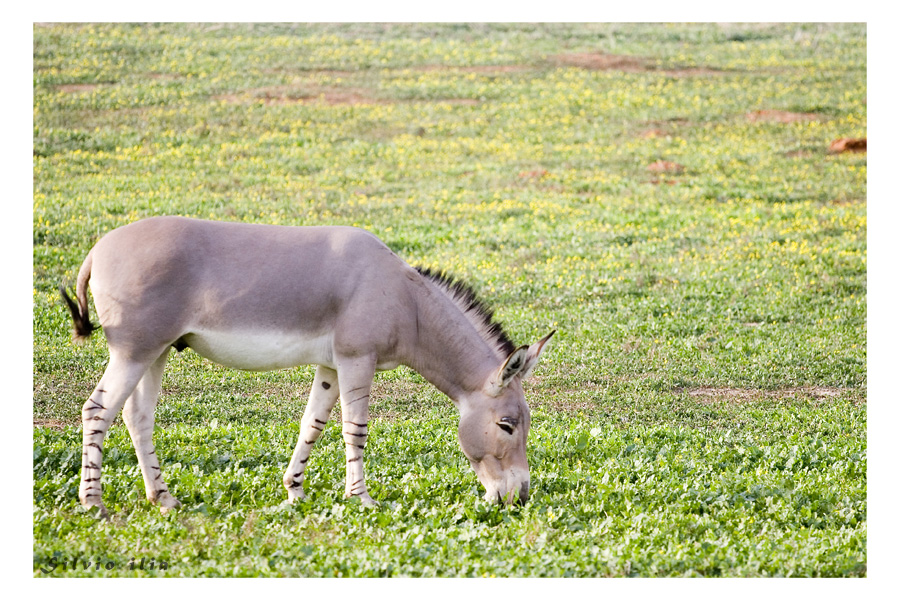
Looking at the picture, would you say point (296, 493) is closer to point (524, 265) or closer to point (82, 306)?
point (82, 306)

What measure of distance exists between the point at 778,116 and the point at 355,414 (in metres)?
20.7

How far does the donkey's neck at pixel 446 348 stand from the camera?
773 cm

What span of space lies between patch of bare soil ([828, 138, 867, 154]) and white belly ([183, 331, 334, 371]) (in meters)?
19.4

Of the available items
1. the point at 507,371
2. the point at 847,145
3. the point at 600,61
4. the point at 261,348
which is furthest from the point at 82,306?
the point at 600,61

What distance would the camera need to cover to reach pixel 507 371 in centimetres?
742

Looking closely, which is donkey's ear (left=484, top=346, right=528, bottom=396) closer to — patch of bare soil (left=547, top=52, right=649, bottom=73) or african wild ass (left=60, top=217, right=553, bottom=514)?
african wild ass (left=60, top=217, right=553, bottom=514)

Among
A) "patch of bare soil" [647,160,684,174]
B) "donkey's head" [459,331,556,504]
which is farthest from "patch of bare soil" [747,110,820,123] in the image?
"donkey's head" [459,331,556,504]

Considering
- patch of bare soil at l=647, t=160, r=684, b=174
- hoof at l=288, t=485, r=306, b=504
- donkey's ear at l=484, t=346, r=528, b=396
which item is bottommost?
hoof at l=288, t=485, r=306, b=504

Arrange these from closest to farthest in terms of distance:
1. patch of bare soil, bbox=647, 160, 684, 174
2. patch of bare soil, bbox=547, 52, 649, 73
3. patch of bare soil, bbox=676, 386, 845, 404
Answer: patch of bare soil, bbox=676, 386, 845, 404, patch of bare soil, bbox=647, 160, 684, 174, patch of bare soil, bbox=547, 52, 649, 73

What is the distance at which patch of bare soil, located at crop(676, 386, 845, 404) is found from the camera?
11664 mm

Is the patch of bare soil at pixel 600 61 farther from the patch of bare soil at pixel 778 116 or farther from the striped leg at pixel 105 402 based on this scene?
the striped leg at pixel 105 402

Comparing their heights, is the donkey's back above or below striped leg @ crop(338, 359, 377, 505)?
above

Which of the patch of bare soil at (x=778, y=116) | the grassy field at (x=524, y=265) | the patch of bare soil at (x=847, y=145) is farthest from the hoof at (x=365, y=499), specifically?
the patch of bare soil at (x=778, y=116)

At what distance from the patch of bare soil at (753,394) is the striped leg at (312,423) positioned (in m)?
5.41
